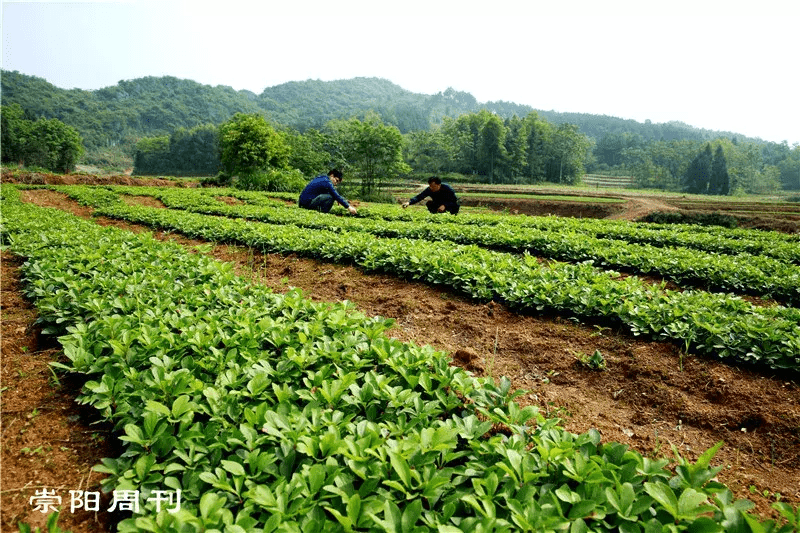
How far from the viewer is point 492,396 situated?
2445mm

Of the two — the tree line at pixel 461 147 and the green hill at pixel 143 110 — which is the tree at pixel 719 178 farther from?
the green hill at pixel 143 110

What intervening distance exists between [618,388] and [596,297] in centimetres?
133

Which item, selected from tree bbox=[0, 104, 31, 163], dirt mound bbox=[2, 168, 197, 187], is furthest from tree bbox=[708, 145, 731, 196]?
tree bbox=[0, 104, 31, 163]

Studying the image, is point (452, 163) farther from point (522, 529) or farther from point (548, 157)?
point (522, 529)

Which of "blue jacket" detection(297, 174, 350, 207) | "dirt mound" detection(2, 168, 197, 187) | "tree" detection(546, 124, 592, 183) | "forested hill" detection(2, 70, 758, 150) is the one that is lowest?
"blue jacket" detection(297, 174, 350, 207)

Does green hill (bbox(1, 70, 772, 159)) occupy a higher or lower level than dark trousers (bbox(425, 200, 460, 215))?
higher

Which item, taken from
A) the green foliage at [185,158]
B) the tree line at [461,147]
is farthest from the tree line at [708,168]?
the green foliage at [185,158]

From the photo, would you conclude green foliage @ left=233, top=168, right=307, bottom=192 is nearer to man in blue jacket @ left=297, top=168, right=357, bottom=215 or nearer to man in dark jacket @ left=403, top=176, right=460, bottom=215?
man in blue jacket @ left=297, top=168, right=357, bottom=215

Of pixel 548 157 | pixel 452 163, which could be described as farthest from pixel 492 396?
pixel 548 157

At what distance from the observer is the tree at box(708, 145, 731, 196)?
72.6 m

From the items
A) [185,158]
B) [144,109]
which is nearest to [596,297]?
[185,158]

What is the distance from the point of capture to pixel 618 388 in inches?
133

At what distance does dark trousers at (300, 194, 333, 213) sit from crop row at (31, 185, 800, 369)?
720 centimetres

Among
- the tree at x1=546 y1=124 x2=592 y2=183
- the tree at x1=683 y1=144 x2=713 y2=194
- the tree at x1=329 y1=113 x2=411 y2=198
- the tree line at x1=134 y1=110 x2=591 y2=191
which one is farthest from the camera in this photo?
the tree at x1=546 y1=124 x2=592 y2=183
